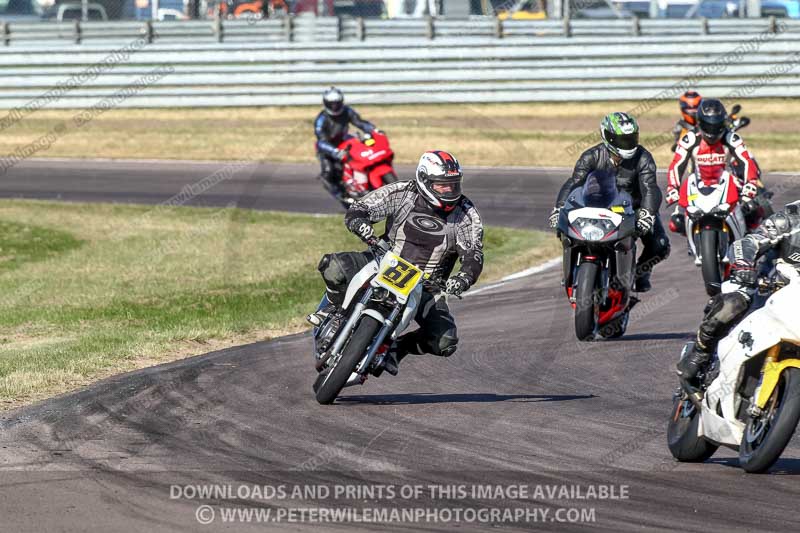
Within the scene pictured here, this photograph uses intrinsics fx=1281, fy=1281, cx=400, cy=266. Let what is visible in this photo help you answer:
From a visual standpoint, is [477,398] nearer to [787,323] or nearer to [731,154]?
[787,323]

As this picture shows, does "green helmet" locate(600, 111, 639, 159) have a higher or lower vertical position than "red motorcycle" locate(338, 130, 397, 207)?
higher

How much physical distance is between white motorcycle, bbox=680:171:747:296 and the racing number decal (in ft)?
16.4

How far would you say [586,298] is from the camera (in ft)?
36.3

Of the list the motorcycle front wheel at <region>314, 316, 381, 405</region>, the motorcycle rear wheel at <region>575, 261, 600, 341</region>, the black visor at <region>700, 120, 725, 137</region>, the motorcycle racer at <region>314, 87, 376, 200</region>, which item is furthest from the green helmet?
the motorcycle racer at <region>314, 87, 376, 200</region>

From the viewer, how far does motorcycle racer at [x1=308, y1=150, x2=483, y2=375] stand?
8.95 meters

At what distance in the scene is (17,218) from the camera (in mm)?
20656

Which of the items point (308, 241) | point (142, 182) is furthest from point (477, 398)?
point (142, 182)

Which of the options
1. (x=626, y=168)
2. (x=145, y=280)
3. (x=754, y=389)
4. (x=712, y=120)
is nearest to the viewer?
(x=754, y=389)

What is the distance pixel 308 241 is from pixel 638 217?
8.01 metres

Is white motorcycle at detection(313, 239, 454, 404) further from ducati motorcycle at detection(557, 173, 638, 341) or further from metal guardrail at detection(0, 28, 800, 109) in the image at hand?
metal guardrail at detection(0, 28, 800, 109)

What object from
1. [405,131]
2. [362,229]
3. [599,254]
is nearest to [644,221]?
[599,254]

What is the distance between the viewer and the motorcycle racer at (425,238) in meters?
8.95

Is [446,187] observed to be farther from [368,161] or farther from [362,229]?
[368,161]

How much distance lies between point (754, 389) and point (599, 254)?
15.2 ft
